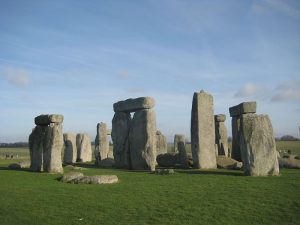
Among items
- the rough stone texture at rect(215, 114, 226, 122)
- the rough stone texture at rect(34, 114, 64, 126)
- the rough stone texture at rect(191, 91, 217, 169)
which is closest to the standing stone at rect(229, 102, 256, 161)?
the rough stone texture at rect(191, 91, 217, 169)

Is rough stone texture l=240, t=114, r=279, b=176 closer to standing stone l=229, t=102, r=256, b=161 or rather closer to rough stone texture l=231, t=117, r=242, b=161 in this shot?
standing stone l=229, t=102, r=256, b=161

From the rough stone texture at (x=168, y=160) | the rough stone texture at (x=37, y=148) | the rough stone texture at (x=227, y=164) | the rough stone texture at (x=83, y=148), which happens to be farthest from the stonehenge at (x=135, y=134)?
the rough stone texture at (x=83, y=148)

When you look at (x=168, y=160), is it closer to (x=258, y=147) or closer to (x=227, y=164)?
(x=227, y=164)

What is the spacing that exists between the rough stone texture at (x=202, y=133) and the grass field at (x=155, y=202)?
552 cm

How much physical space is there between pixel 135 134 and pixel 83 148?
406 inches

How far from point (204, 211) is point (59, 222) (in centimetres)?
320

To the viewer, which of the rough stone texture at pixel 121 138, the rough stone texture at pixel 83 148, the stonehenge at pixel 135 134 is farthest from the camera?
the rough stone texture at pixel 83 148

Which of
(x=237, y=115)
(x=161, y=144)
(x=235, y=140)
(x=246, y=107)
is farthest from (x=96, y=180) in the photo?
(x=161, y=144)

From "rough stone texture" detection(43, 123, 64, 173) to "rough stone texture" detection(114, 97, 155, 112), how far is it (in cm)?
483

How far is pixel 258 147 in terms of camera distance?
44.8ft

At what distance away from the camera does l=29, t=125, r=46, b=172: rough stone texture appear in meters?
16.6

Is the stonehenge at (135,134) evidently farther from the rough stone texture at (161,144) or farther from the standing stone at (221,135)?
the standing stone at (221,135)

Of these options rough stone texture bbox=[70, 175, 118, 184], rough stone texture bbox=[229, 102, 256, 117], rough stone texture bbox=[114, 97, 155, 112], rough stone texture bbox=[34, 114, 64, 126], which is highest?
rough stone texture bbox=[114, 97, 155, 112]

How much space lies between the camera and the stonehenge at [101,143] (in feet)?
80.7
